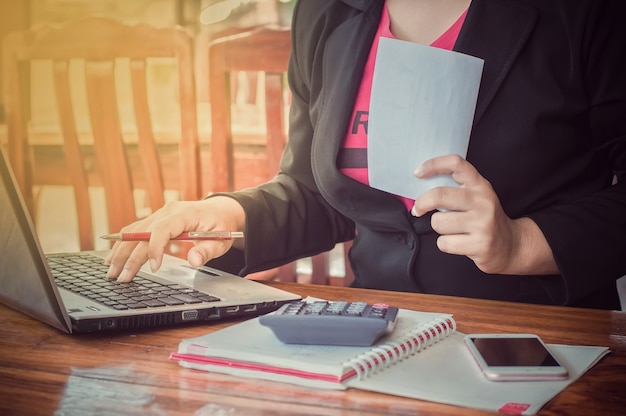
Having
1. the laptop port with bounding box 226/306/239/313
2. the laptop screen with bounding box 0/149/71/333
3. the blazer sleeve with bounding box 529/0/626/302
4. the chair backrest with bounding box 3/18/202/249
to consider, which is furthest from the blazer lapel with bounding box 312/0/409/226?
the chair backrest with bounding box 3/18/202/249

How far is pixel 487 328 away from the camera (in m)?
0.80

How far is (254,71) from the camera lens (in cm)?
189

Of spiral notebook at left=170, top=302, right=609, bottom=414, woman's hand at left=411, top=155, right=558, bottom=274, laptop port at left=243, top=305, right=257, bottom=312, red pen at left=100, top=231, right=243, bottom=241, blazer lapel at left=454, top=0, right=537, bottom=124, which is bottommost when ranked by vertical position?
laptop port at left=243, top=305, right=257, bottom=312

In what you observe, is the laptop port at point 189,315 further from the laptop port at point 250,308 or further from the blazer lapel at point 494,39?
the blazer lapel at point 494,39

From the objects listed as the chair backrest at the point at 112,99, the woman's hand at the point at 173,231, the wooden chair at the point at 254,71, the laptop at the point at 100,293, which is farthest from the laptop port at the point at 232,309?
the chair backrest at the point at 112,99

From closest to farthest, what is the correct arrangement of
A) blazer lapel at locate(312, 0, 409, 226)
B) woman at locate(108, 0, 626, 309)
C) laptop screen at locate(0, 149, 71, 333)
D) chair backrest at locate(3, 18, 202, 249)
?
Answer: laptop screen at locate(0, 149, 71, 333), woman at locate(108, 0, 626, 309), blazer lapel at locate(312, 0, 409, 226), chair backrest at locate(3, 18, 202, 249)

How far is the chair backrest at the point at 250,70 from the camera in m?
1.79

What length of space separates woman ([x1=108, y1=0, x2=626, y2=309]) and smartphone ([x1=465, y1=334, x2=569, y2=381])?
186 millimetres

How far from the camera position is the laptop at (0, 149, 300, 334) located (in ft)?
2.35

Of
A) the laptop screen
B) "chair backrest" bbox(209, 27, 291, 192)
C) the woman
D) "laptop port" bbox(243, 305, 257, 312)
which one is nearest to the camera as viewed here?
the laptop screen

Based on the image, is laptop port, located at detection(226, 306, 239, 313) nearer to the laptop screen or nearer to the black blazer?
the laptop screen

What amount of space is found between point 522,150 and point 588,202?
11 cm

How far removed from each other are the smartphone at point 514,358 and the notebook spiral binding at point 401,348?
3 centimetres

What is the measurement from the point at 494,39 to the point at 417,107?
18cm
